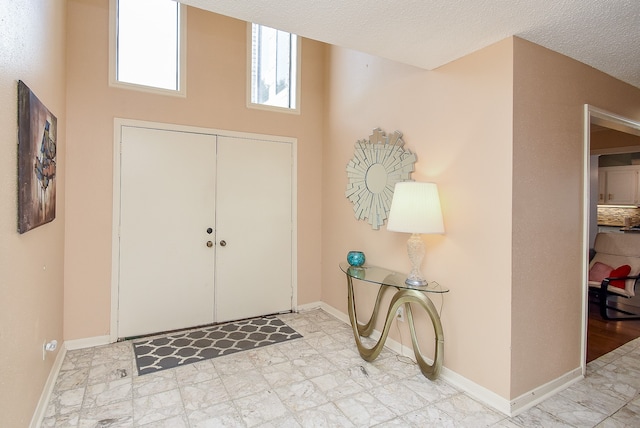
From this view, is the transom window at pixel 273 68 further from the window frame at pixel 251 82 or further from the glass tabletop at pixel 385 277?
the glass tabletop at pixel 385 277

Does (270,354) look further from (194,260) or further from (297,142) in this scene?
(297,142)

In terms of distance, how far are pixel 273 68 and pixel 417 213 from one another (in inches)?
106

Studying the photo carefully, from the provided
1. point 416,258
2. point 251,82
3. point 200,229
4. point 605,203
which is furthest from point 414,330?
point 605,203

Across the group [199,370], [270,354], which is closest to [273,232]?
[270,354]

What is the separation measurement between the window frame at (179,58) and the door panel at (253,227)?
651 mm

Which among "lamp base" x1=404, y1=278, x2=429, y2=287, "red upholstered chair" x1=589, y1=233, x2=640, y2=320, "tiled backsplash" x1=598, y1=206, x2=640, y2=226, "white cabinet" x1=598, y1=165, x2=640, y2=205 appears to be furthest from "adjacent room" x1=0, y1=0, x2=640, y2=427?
"tiled backsplash" x1=598, y1=206, x2=640, y2=226

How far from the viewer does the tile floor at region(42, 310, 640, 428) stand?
207 cm

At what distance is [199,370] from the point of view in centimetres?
267

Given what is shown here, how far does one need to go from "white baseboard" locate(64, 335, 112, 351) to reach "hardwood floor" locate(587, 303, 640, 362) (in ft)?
14.2

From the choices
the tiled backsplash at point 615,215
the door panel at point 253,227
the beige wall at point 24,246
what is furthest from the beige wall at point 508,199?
the tiled backsplash at point 615,215

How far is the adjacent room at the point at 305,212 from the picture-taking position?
2000mm

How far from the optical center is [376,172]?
3.28 m

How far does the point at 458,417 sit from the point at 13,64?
3.04 meters

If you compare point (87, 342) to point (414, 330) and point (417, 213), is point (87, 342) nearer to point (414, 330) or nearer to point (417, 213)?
point (414, 330)
